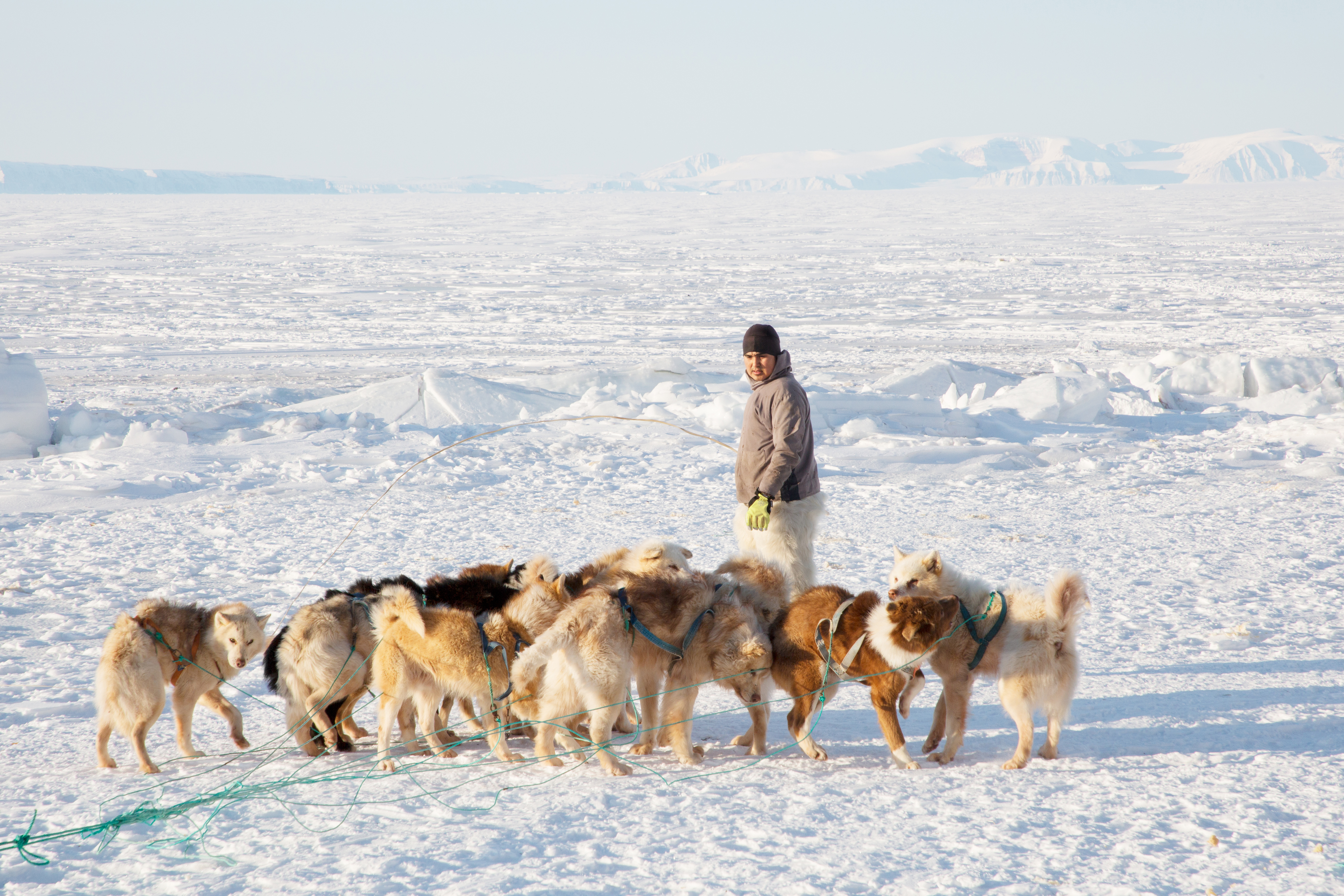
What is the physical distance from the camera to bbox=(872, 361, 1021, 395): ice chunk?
14070 mm

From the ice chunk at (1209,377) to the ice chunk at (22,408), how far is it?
14452 mm

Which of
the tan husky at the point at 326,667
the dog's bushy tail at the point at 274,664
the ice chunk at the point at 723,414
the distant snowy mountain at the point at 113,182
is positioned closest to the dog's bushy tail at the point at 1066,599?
the tan husky at the point at 326,667

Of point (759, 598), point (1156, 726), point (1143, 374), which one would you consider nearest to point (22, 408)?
point (759, 598)

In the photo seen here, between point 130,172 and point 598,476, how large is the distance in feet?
586

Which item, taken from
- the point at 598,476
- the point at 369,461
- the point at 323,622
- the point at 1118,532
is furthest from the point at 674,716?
the point at 369,461

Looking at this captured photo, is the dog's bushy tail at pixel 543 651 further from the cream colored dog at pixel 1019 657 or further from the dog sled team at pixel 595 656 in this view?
the cream colored dog at pixel 1019 657

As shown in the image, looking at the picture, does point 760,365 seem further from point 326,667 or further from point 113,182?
point 113,182

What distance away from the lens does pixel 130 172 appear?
159 metres

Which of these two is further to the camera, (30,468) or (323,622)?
(30,468)

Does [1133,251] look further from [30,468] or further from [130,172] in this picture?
[130,172]

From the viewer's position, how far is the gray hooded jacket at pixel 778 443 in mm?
4922

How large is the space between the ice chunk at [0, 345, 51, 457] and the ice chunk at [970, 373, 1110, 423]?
1106cm

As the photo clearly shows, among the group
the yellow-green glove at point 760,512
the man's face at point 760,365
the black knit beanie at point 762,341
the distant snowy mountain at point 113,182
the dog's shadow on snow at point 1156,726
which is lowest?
the dog's shadow on snow at point 1156,726

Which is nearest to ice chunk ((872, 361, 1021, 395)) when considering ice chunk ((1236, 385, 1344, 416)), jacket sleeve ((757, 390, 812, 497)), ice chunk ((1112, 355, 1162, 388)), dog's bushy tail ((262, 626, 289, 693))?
ice chunk ((1112, 355, 1162, 388))
